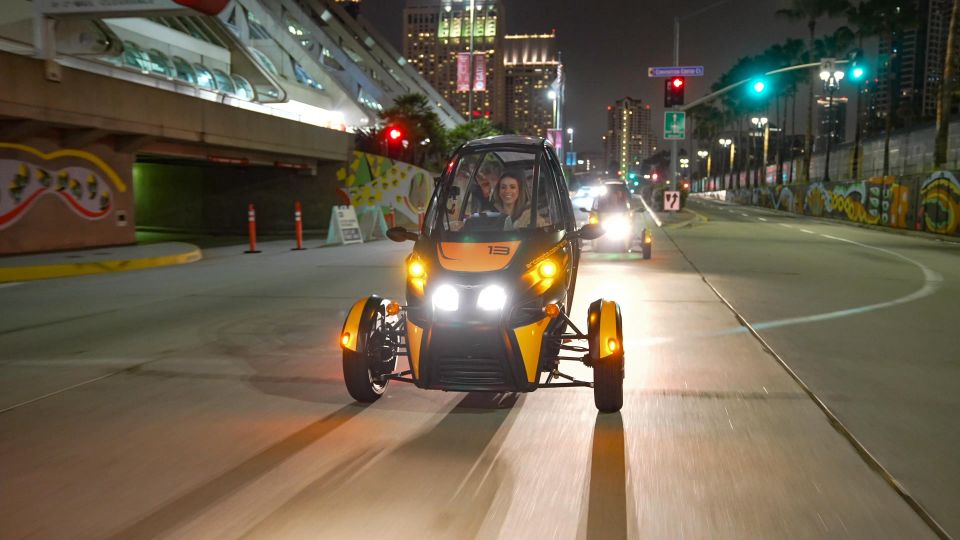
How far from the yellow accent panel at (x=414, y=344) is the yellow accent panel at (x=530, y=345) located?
0.69 m

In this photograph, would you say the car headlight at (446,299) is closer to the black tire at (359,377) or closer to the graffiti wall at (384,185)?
the black tire at (359,377)

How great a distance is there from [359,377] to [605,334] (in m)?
1.85

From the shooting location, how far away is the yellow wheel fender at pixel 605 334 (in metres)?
5.57

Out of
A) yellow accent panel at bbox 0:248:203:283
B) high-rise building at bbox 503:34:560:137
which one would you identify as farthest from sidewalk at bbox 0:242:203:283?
high-rise building at bbox 503:34:560:137

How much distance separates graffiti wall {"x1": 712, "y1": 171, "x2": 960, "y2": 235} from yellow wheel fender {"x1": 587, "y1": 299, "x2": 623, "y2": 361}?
91.2 feet

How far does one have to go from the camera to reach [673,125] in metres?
34.4

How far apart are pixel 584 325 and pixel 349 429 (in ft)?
14.9

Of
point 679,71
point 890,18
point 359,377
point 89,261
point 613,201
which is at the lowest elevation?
point 89,261

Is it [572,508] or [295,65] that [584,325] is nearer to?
[572,508]

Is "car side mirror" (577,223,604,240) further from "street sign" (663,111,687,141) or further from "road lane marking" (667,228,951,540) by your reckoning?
"street sign" (663,111,687,141)

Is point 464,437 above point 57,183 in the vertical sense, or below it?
below

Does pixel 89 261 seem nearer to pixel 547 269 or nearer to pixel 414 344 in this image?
pixel 414 344

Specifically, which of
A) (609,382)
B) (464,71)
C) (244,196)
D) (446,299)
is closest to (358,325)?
(446,299)

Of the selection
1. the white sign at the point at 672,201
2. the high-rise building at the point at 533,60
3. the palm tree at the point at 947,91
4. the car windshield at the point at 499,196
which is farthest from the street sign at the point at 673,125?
the high-rise building at the point at 533,60
